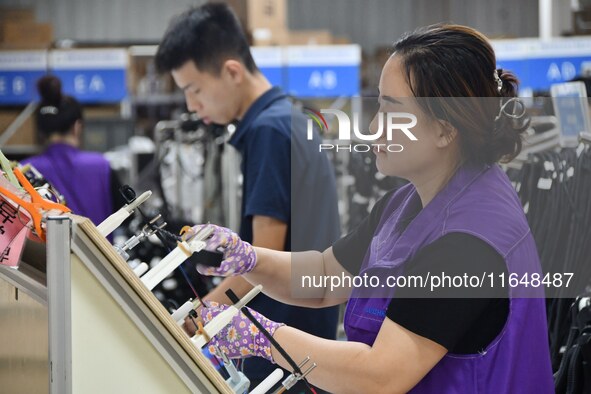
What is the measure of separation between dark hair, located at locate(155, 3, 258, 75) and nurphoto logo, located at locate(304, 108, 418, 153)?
22.7 inches

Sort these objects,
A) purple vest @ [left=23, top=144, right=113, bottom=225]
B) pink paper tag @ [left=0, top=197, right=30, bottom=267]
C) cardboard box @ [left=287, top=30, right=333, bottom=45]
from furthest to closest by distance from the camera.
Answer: cardboard box @ [left=287, top=30, right=333, bottom=45] < purple vest @ [left=23, top=144, right=113, bottom=225] < pink paper tag @ [left=0, top=197, right=30, bottom=267]

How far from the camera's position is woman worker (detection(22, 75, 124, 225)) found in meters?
3.59

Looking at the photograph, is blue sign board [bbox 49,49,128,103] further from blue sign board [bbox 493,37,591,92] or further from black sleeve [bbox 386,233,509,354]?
black sleeve [bbox 386,233,509,354]

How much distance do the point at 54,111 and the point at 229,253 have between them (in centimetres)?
249

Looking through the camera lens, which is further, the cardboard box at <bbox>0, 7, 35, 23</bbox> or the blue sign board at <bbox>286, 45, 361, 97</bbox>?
the cardboard box at <bbox>0, 7, 35, 23</bbox>

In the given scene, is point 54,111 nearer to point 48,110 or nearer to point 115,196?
point 48,110

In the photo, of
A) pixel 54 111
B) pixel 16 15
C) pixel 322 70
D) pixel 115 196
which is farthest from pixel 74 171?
pixel 16 15

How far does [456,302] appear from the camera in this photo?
1.44 m

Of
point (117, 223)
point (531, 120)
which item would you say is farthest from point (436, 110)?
point (117, 223)

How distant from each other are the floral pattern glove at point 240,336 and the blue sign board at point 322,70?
5142 mm

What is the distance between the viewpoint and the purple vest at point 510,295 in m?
1.44

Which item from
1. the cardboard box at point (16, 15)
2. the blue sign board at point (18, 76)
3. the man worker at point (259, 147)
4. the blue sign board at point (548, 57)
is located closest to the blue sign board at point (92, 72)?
the blue sign board at point (18, 76)

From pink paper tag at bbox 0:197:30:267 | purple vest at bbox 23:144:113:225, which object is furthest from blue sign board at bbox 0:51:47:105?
pink paper tag at bbox 0:197:30:267

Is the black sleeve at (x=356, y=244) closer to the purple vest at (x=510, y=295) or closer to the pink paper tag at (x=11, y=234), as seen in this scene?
the purple vest at (x=510, y=295)
